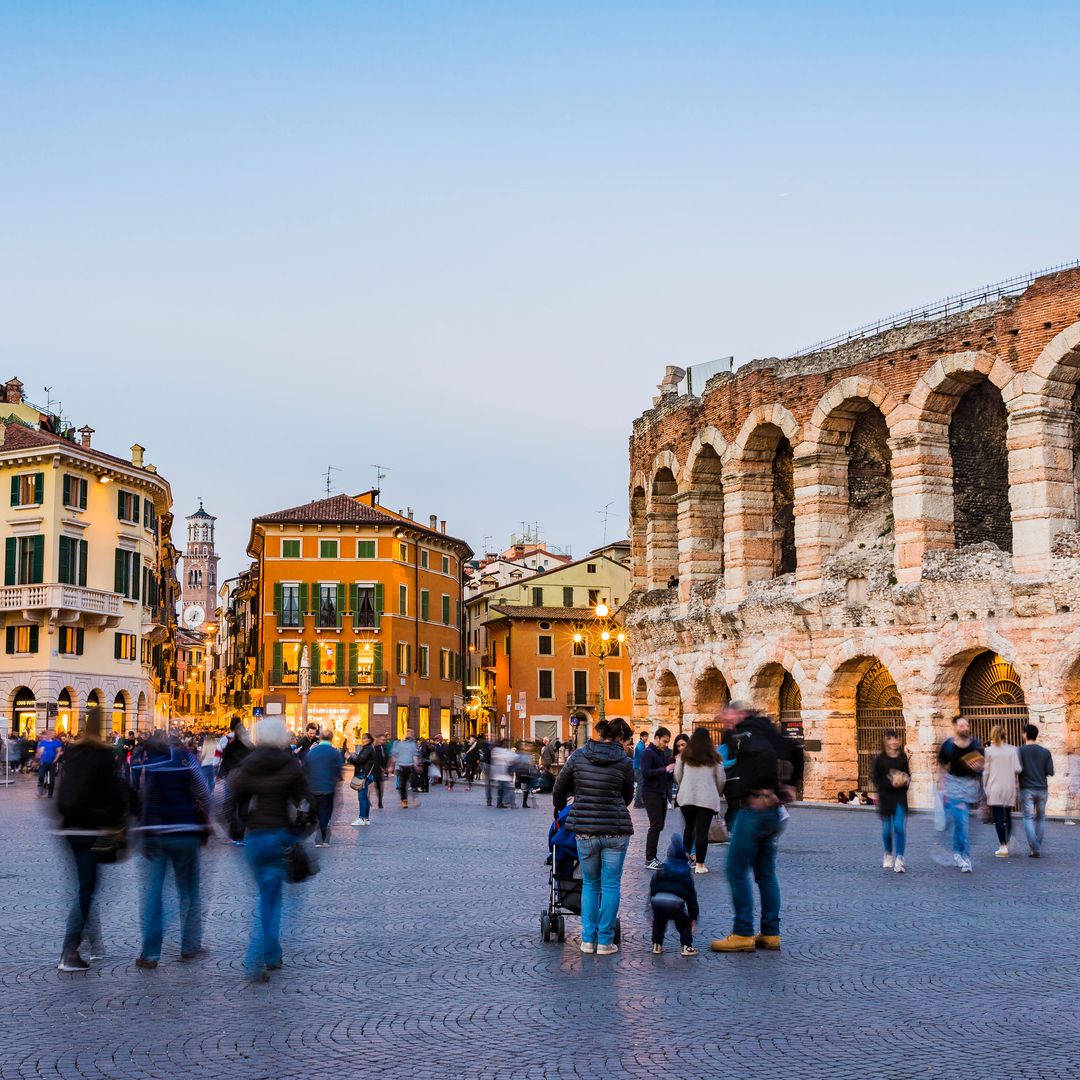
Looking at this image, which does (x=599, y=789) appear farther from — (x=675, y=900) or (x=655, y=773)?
(x=655, y=773)

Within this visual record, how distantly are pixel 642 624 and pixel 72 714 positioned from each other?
25.3 meters

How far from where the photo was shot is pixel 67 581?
2141 inches

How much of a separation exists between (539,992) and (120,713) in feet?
173

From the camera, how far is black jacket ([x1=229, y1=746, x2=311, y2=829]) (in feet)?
30.4

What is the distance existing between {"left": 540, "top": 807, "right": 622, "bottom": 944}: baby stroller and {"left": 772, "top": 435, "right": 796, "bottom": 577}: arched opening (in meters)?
25.3

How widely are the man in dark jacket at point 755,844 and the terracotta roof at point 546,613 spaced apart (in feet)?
214

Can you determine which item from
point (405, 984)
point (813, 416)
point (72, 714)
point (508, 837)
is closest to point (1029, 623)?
point (813, 416)

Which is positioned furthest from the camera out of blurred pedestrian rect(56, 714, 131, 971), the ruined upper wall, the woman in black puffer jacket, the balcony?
the balcony

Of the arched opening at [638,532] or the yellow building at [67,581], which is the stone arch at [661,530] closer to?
the arched opening at [638,532]

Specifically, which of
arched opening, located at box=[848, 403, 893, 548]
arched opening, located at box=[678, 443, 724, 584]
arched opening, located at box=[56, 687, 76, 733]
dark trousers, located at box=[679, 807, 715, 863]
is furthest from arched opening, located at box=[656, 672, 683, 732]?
arched opening, located at box=[56, 687, 76, 733]

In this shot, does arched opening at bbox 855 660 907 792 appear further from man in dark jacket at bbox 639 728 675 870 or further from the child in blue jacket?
the child in blue jacket

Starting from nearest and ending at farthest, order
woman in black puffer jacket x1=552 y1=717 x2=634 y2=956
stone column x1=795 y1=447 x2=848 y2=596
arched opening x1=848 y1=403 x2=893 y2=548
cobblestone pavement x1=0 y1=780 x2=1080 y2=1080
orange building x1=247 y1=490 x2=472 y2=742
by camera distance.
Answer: cobblestone pavement x1=0 y1=780 x2=1080 y2=1080 → woman in black puffer jacket x1=552 y1=717 x2=634 y2=956 → stone column x1=795 y1=447 x2=848 y2=596 → arched opening x1=848 y1=403 x2=893 y2=548 → orange building x1=247 y1=490 x2=472 y2=742

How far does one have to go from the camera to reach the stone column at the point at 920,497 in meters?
30.0

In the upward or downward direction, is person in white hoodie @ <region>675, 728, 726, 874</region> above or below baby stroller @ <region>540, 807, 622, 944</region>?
above
